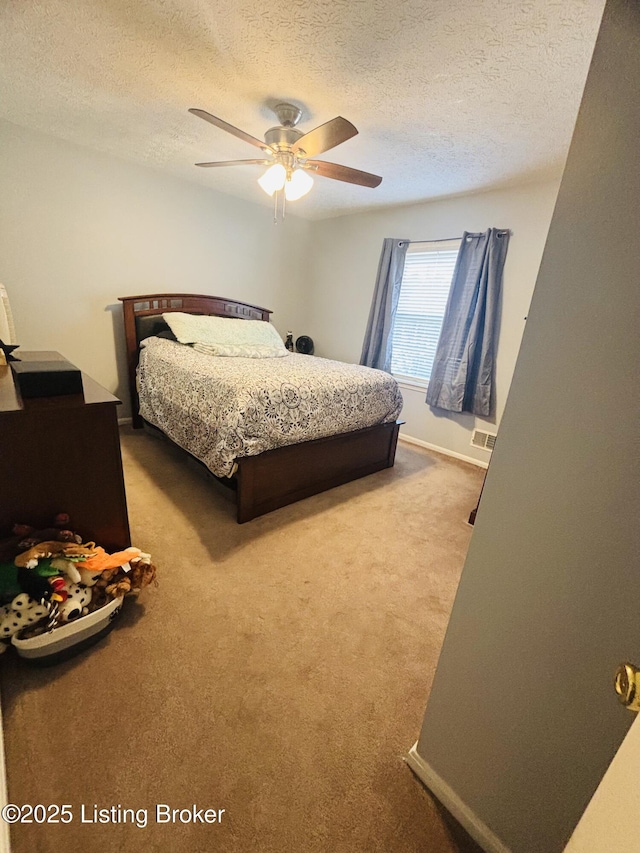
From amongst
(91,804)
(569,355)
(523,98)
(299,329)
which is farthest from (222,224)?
(91,804)

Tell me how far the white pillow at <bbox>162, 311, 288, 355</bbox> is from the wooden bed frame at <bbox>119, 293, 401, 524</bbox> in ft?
0.70

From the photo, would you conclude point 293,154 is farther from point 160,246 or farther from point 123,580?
point 123,580

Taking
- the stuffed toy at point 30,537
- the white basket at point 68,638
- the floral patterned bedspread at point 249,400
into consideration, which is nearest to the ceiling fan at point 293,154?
the floral patterned bedspread at point 249,400

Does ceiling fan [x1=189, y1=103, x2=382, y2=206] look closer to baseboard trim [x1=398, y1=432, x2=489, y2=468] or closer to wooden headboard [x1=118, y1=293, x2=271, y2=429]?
wooden headboard [x1=118, y1=293, x2=271, y2=429]

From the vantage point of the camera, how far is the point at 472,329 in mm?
3125

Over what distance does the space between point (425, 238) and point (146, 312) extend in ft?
9.29

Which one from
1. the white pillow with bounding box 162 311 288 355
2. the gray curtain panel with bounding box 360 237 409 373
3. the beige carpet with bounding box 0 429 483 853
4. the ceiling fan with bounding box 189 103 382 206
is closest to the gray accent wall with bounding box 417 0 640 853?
the beige carpet with bounding box 0 429 483 853

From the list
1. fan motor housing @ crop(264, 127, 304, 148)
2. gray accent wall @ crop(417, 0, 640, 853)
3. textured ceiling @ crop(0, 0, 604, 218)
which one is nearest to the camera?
gray accent wall @ crop(417, 0, 640, 853)

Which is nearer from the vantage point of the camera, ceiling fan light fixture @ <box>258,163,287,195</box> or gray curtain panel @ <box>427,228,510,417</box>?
ceiling fan light fixture @ <box>258,163,287,195</box>

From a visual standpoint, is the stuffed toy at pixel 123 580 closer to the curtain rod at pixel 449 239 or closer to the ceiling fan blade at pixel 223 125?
the ceiling fan blade at pixel 223 125

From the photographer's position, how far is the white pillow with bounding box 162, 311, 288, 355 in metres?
3.08

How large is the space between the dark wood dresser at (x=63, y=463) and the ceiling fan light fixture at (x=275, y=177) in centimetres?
156

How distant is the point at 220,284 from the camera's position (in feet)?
12.5

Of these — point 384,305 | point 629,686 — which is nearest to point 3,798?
point 629,686
